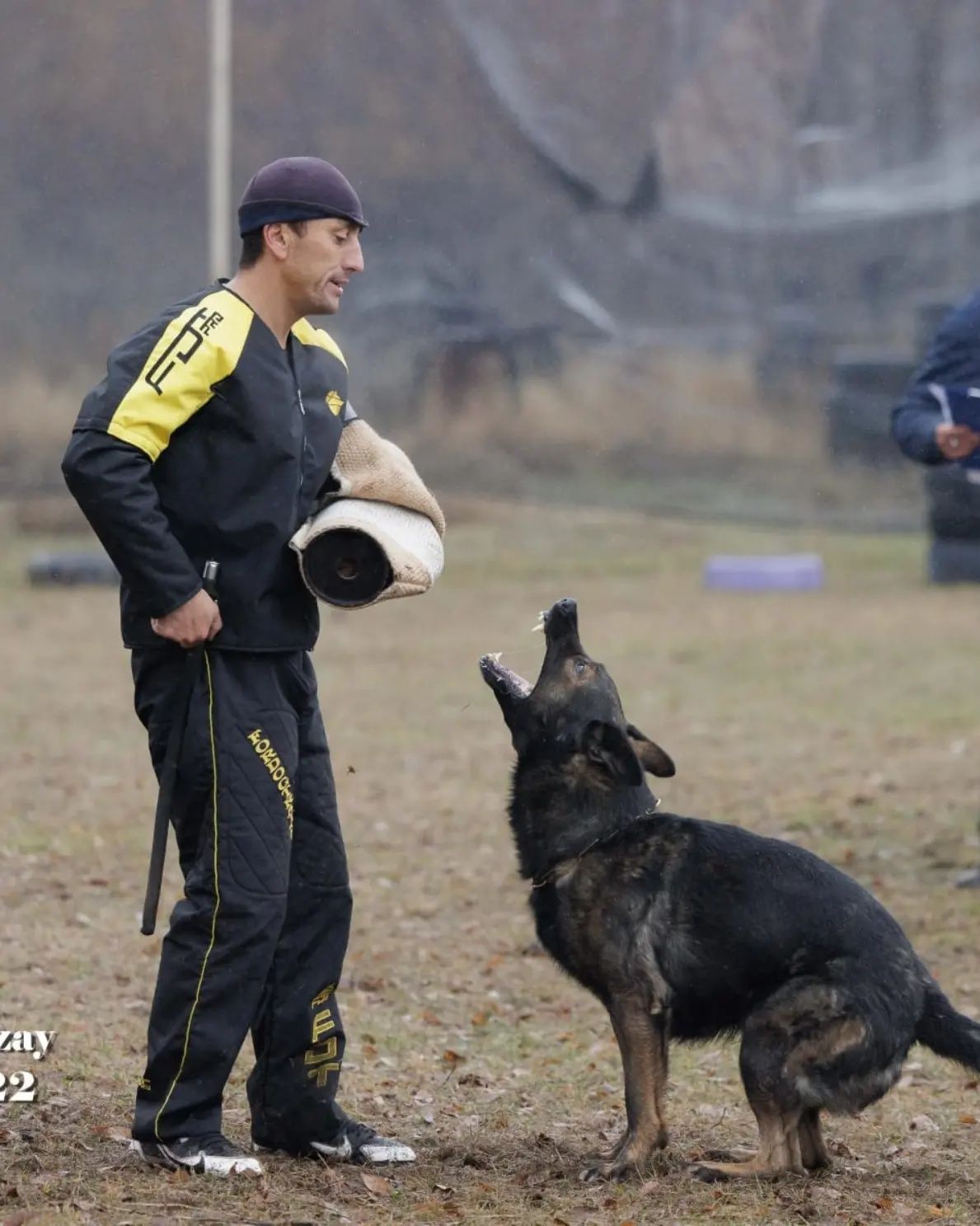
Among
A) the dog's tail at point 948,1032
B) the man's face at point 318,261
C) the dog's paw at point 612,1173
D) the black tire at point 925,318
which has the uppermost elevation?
the black tire at point 925,318

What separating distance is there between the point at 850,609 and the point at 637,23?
224 inches

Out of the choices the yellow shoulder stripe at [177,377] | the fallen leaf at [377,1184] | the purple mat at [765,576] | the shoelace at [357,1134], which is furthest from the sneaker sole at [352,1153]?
the purple mat at [765,576]

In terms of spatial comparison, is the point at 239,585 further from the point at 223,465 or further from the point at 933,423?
the point at 933,423

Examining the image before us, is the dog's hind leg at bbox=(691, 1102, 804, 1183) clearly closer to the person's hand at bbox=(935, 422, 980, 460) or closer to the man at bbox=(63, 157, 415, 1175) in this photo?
the man at bbox=(63, 157, 415, 1175)

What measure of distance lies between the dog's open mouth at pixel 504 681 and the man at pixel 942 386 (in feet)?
11.3

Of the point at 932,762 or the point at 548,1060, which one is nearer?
the point at 548,1060

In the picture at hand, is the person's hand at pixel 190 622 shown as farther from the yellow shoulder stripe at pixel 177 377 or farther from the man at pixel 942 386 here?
the man at pixel 942 386

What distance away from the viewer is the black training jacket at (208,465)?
4.27 m

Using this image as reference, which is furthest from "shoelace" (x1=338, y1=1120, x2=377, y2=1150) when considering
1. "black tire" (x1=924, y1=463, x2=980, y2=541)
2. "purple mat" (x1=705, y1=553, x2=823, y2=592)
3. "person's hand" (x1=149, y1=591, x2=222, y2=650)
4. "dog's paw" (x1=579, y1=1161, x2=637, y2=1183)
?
"purple mat" (x1=705, y1=553, x2=823, y2=592)

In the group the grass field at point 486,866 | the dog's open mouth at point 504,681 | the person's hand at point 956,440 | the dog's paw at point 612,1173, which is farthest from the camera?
the person's hand at point 956,440

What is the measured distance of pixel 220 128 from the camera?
16.6 metres

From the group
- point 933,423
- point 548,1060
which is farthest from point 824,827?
point 548,1060

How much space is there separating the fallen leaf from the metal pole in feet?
42.1

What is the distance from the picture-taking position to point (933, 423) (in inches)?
312
